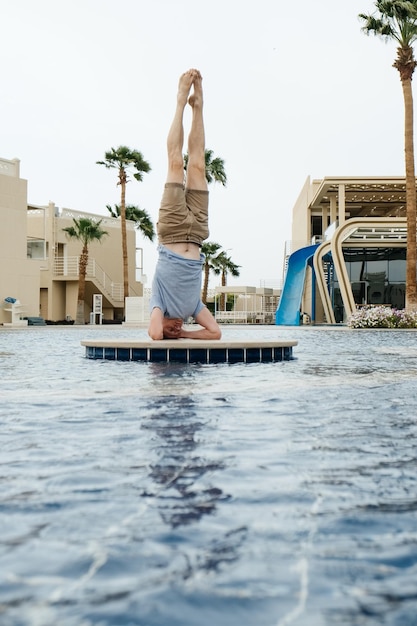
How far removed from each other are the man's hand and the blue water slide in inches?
812

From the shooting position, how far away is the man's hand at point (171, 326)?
9796 mm

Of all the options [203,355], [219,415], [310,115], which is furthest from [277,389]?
[310,115]

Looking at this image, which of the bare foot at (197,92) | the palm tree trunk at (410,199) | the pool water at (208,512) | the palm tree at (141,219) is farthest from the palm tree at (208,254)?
the pool water at (208,512)

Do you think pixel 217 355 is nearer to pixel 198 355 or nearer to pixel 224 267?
pixel 198 355

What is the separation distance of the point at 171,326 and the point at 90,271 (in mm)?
29645

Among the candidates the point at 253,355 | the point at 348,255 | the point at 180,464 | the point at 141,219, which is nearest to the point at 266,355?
the point at 253,355

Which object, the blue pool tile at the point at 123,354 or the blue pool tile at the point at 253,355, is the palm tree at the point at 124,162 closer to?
the blue pool tile at the point at 123,354

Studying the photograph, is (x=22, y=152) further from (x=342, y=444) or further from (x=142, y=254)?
(x=342, y=444)

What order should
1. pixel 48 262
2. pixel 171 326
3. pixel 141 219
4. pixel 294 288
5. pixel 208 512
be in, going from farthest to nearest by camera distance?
pixel 141 219, pixel 48 262, pixel 294 288, pixel 171 326, pixel 208 512

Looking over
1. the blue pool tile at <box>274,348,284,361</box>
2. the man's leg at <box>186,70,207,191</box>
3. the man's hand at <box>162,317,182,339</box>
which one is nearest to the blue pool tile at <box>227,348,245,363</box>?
the blue pool tile at <box>274,348,284,361</box>

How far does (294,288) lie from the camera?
100 ft

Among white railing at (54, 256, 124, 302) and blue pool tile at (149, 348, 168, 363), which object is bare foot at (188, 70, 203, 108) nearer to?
blue pool tile at (149, 348, 168, 363)

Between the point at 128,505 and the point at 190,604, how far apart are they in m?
0.80

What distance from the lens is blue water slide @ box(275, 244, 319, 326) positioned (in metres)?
30.5
